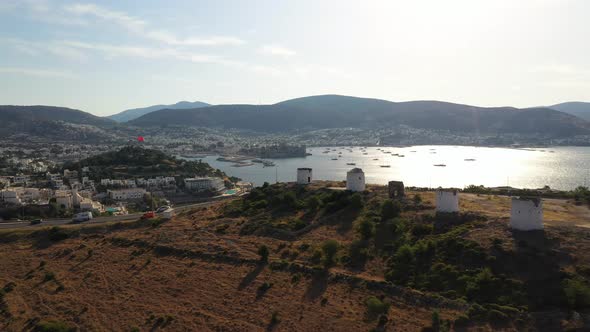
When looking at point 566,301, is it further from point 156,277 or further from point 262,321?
point 156,277

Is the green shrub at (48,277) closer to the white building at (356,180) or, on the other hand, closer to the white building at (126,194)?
the white building at (356,180)

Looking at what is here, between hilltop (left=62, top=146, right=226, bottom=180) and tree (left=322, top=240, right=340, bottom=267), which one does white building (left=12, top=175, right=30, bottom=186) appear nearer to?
hilltop (left=62, top=146, right=226, bottom=180)

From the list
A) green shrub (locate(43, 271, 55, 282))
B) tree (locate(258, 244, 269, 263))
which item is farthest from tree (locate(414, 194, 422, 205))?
green shrub (locate(43, 271, 55, 282))

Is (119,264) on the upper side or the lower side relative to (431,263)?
lower

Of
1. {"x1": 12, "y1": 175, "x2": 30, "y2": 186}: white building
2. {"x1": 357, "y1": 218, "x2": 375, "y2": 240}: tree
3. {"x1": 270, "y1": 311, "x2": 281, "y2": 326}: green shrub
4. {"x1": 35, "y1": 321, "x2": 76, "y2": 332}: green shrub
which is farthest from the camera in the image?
{"x1": 12, "y1": 175, "x2": 30, "y2": 186}: white building

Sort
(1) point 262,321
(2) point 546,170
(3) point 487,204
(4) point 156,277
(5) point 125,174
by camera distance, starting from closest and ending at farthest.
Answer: (1) point 262,321 → (4) point 156,277 → (3) point 487,204 → (5) point 125,174 → (2) point 546,170

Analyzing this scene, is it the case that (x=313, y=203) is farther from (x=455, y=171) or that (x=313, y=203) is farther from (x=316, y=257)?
(x=455, y=171)

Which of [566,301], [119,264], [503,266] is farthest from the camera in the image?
[119,264]

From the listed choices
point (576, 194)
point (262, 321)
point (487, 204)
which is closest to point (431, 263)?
point (262, 321)
